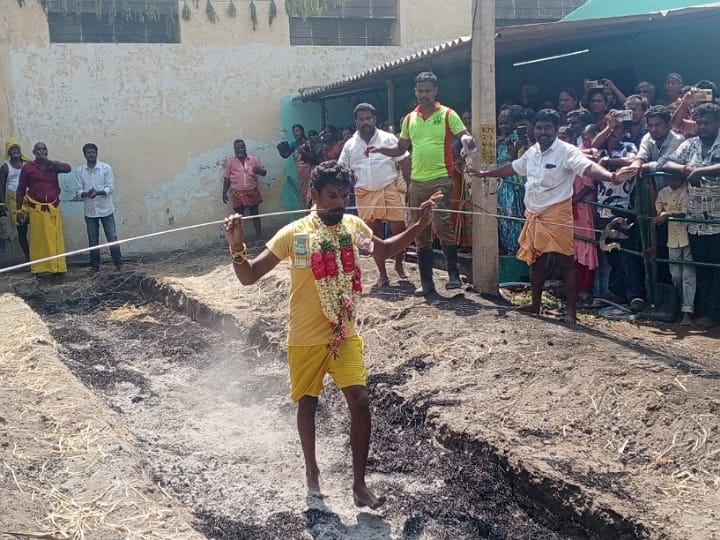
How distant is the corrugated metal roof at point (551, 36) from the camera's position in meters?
8.66

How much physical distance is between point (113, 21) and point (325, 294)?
11435 mm

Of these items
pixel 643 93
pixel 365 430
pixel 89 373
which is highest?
pixel 643 93

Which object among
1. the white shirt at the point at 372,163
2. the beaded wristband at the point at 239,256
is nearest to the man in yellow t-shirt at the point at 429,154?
the white shirt at the point at 372,163

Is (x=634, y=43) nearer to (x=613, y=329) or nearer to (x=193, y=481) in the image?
(x=613, y=329)

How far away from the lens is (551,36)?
943 centimetres

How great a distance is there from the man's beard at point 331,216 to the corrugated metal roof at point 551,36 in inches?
190

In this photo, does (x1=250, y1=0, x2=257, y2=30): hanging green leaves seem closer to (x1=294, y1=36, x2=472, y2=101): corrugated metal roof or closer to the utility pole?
(x1=294, y1=36, x2=472, y2=101): corrugated metal roof

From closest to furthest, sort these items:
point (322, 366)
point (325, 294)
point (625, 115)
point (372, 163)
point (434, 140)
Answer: point (325, 294)
point (322, 366)
point (625, 115)
point (434, 140)
point (372, 163)

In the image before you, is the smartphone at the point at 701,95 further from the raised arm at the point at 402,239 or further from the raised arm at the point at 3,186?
the raised arm at the point at 3,186

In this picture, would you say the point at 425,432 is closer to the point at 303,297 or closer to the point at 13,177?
the point at 303,297

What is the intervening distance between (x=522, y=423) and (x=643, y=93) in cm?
474

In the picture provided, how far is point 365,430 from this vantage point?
425cm

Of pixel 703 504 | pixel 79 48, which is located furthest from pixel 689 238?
pixel 79 48

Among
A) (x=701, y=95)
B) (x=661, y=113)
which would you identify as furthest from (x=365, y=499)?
(x=701, y=95)
